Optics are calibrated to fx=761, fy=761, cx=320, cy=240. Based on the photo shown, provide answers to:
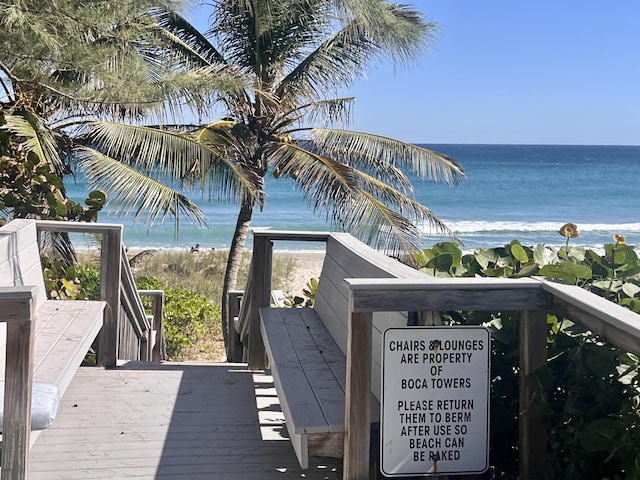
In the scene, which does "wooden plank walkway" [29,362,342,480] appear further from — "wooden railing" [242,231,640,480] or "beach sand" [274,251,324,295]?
"beach sand" [274,251,324,295]

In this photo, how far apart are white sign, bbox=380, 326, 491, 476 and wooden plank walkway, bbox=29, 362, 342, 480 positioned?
0.81 m

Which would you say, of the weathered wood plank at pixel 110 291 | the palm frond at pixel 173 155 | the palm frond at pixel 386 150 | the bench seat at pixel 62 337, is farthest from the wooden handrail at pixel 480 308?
the palm frond at pixel 386 150

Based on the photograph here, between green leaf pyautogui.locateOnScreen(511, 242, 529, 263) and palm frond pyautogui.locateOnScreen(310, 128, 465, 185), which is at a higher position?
palm frond pyautogui.locateOnScreen(310, 128, 465, 185)

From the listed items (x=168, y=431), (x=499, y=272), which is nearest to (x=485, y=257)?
(x=499, y=272)

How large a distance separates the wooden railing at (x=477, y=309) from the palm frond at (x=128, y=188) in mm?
7118

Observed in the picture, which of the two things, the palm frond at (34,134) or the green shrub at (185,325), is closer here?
the palm frond at (34,134)

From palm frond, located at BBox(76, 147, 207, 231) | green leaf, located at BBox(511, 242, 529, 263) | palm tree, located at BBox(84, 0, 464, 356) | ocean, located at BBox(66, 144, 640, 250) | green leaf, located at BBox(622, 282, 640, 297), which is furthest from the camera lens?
ocean, located at BBox(66, 144, 640, 250)

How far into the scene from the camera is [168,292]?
1266cm

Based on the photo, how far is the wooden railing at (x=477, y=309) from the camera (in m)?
2.68

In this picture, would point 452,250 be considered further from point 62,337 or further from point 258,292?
point 62,337

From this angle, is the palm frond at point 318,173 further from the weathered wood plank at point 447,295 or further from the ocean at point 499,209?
the weathered wood plank at point 447,295

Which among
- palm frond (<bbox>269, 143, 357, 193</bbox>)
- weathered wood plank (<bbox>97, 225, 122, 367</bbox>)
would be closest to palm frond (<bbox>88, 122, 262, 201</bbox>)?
palm frond (<bbox>269, 143, 357, 193</bbox>)

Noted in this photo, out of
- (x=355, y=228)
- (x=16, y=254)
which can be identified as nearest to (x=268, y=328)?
(x=16, y=254)

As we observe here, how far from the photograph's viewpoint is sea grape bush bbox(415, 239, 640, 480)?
8.73ft
